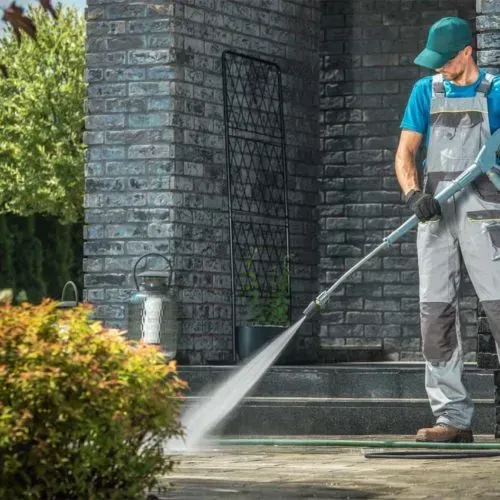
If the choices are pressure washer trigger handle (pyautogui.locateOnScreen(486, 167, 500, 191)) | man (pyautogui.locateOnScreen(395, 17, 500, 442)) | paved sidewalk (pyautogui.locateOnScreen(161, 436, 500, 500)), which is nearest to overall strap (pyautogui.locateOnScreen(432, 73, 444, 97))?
man (pyautogui.locateOnScreen(395, 17, 500, 442))

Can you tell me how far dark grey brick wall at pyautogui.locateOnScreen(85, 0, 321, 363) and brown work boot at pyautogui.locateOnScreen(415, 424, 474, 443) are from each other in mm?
3890

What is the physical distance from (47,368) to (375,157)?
951 centimetres

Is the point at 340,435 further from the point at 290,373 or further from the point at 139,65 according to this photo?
the point at 139,65

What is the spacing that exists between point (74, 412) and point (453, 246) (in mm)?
Answer: 4254

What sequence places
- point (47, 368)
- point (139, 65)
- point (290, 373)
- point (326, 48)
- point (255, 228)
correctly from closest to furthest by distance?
1. point (47, 368)
2. point (290, 373)
3. point (139, 65)
4. point (255, 228)
5. point (326, 48)

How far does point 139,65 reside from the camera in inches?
506

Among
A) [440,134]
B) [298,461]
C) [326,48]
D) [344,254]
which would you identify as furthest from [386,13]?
[298,461]

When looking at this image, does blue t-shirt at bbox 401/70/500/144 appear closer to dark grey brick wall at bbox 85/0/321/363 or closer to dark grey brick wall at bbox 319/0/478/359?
dark grey brick wall at bbox 85/0/321/363

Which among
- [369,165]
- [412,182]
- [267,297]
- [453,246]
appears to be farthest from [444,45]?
[369,165]

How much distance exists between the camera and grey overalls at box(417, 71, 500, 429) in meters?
Result: 8.90

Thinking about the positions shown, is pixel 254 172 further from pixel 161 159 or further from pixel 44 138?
pixel 44 138

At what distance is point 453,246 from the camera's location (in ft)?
29.6

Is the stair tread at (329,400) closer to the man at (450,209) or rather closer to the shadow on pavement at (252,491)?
the man at (450,209)

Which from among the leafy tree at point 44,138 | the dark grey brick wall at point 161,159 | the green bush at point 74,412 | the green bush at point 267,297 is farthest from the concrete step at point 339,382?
the leafy tree at point 44,138
